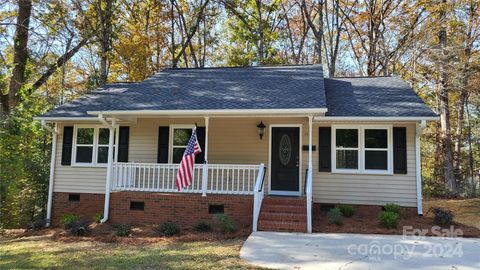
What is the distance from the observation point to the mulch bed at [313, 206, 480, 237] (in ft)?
26.6

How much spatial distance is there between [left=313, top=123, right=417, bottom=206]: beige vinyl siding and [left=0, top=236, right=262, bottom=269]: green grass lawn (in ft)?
11.7

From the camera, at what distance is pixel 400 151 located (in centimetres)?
967

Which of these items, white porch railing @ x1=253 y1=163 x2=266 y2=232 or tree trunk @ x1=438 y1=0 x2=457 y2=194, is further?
tree trunk @ x1=438 y1=0 x2=457 y2=194

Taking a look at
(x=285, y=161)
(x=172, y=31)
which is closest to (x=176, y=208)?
(x=285, y=161)

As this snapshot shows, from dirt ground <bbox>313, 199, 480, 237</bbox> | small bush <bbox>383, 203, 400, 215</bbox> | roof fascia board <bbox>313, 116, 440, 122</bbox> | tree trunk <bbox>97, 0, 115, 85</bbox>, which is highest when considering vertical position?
tree trunk <bbox>97, 0, 115, 85</bbox>

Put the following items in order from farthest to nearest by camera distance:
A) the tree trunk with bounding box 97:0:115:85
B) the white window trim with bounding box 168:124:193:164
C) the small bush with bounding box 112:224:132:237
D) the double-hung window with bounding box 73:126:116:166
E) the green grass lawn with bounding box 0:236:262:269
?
the tree trunk with bounding box 97:0:115:85, the double-hung window with bounding box 73:126:116:166, the white window trim with bounding box 168:124:193:164, the small bush with bounding box 112:224:132:237, the green grass lawn with bounding box 0:236:262:269

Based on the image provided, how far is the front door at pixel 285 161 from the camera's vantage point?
10.3m

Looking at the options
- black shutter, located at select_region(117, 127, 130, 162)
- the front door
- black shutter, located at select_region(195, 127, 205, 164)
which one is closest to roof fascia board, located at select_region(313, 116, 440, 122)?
the front door

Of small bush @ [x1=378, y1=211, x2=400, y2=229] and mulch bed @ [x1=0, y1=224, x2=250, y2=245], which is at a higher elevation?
small bush @ [x1=378, y1=211, x2=400, y2=229]

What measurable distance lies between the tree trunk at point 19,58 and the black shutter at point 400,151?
1415cm

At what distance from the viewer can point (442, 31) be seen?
16.9 m

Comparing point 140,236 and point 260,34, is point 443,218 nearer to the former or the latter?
point 140,236

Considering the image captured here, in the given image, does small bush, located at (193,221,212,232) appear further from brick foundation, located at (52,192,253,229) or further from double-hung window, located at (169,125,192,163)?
double-hung window, located at (169,125,192,163)

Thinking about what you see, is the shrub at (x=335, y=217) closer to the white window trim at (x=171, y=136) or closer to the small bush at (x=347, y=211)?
the small bush at (x=347, y=211)
